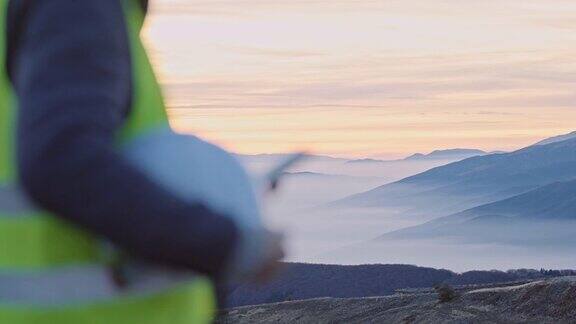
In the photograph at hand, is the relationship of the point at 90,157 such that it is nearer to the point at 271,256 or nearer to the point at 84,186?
the point at 84,186

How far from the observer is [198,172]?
6.30 feet

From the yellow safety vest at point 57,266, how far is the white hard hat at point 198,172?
0.04 m

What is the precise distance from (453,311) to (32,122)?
18.1 metres

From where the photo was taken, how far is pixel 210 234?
71.1 inches

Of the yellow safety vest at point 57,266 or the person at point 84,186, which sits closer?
the person at point 84,186

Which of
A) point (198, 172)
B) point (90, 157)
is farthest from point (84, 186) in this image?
point (198, 172)

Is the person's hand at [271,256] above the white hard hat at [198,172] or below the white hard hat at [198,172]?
below

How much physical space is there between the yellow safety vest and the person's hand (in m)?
0.09

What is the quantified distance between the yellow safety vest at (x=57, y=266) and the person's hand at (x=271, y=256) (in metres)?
0.09

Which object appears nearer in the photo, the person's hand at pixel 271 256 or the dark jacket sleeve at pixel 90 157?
the dark jacket sleeve at pixel 90 157

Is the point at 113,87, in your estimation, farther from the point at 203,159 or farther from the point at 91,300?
the point at 91,300

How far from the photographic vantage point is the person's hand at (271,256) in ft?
6.14

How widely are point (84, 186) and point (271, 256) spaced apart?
28cm

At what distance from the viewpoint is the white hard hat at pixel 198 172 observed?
1.85 meters
